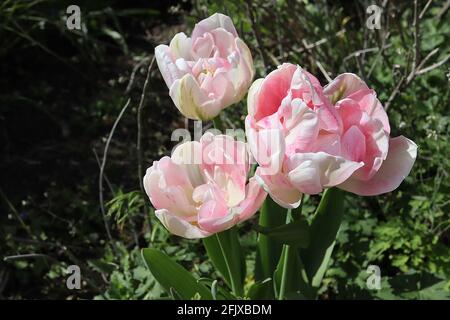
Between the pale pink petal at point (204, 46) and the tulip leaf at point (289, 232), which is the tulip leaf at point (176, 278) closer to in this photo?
the tulip leaf at point (289, 232)

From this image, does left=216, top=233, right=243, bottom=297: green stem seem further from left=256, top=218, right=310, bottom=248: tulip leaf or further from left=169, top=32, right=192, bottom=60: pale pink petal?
left=169, top=32, right=192, bottom=60: pale pink petal

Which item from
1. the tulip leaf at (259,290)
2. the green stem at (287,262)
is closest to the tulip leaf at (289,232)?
the green stem at (287,262)

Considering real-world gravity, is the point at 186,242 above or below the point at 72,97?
below

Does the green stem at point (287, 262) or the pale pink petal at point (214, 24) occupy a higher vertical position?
the pale pink petal at point (214, 24)

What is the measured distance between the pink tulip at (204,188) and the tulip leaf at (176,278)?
0.84 feet

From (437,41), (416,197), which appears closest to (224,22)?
(416,197)

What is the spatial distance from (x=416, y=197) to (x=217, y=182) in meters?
0.76

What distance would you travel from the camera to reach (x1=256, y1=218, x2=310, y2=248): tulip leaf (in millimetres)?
1007

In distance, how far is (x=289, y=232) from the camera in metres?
1.03

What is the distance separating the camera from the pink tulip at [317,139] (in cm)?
82

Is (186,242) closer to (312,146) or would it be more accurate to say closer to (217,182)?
(217,182)

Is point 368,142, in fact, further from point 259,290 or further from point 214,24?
point 259,290

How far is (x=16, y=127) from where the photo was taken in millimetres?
2447

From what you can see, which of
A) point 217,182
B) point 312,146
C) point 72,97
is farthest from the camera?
point 72,97
